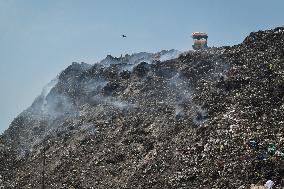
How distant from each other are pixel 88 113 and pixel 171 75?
10.4 meters

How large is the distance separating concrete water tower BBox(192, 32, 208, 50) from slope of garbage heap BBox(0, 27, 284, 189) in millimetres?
12414

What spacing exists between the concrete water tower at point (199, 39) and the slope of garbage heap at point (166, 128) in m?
12.4

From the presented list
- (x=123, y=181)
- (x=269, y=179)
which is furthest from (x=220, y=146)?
(x=123, y=181)

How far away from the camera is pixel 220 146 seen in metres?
30.5

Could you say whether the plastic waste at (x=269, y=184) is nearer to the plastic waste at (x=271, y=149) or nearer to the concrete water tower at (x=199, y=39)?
the plastic waste at (x=271, y=149)

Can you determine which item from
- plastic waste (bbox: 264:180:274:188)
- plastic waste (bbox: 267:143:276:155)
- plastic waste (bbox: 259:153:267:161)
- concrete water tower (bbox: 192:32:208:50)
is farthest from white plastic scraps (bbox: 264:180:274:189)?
concrete water tower (bbox: 192:32:208:50)

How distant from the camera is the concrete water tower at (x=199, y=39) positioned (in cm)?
6109

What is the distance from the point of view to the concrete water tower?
61094mm

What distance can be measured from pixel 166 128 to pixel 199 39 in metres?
27.7

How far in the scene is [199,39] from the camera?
202 feet

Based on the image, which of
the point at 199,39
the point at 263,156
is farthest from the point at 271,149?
the point at 199,39

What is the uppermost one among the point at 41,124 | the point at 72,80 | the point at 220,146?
the point at 72,80

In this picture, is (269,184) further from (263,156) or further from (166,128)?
(166,128)

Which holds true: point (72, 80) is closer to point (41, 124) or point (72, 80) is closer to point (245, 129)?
point (41, 124)
